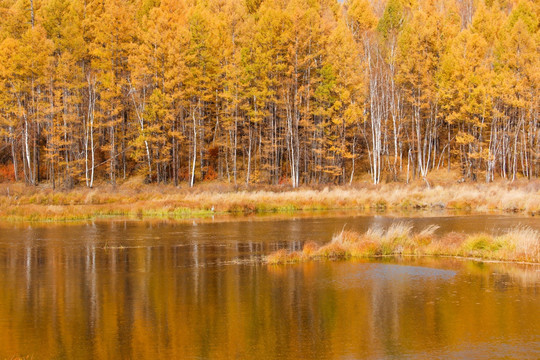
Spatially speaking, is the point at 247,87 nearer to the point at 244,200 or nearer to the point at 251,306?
the point at 244,200

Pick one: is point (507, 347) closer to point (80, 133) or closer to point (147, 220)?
point (147, 220)

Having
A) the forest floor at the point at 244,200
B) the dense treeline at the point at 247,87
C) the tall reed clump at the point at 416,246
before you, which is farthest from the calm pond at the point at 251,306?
the dense treeline at the point at 247,87

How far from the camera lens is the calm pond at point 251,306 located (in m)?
11.8

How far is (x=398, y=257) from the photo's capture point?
21453 millimetres

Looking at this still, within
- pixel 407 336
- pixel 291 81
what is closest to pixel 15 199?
pixel 291 81

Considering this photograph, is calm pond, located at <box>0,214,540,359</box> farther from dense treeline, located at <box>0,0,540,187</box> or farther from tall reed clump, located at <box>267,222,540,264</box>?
dense treeline, located at <box>0,0,540,187</box>

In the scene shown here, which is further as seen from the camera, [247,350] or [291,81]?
[291,81]

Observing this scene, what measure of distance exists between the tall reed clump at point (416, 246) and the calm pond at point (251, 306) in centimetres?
88

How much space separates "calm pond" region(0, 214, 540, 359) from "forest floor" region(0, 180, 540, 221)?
45.9 ft

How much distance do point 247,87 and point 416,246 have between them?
107 feet

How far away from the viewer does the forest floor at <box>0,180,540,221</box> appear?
38344 millimetres

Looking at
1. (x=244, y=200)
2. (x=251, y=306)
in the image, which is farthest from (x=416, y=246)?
(x=244, y=200)

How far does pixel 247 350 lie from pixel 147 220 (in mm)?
26148

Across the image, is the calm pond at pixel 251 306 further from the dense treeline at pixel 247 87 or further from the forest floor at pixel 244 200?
the dense treeline at pixel 247 87
